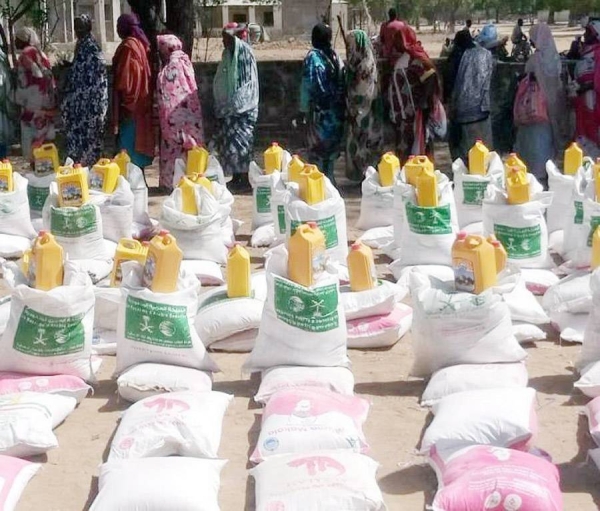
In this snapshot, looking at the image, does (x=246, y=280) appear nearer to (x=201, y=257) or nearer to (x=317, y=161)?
(x=201, y=257)

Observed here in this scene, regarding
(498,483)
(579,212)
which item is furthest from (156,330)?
(579,212)

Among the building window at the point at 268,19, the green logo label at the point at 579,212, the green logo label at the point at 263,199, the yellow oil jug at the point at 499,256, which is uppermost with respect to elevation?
the yellow oil jug at the point at 499,256

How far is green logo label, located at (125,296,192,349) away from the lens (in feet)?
15.2

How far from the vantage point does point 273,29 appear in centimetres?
3441

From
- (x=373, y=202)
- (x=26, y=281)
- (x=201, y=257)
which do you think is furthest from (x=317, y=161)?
(x=26, y=281)

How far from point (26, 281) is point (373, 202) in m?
3.20

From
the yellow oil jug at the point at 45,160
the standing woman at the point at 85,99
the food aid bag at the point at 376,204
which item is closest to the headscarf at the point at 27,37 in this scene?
the standing woman at the point at 85,99

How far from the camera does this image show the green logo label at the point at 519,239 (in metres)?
6.17

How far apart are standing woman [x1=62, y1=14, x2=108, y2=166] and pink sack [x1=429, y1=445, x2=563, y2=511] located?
6447mm

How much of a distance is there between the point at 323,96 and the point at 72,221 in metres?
3.35

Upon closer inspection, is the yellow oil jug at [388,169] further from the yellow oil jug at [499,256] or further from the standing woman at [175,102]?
the yellow oil jug at [499,256]

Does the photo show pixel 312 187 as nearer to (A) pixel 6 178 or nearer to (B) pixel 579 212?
(B) pixel 579 212

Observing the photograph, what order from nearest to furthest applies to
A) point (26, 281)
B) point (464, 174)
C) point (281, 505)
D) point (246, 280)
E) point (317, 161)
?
point (281, 505) → point (26, 281) → point (246, 280) → point (464, 174) → point (317, 161)

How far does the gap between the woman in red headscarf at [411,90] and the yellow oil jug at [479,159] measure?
2138mm
